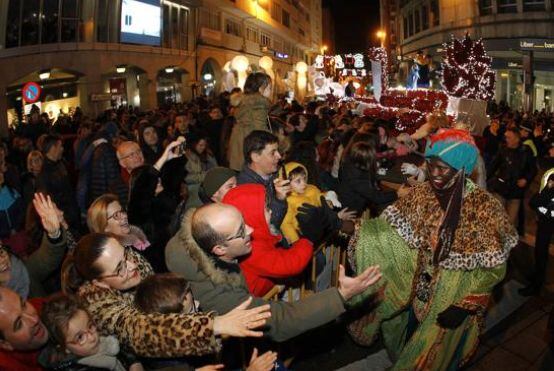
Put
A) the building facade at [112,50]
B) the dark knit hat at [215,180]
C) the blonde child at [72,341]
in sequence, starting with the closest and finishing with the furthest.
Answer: the blonde child at [72,341], the dark knit hat at [215,180], the building facade at [112,50]

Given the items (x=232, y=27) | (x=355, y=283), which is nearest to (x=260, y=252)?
(x=355, y=283)

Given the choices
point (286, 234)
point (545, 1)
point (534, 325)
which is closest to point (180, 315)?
point (286, 234)

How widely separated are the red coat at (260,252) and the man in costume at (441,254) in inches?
30.2

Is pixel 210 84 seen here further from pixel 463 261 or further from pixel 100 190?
pixel 463 261

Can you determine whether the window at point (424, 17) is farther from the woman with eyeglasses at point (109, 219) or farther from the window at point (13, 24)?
the woman with eyeglasses at point (109, 219)

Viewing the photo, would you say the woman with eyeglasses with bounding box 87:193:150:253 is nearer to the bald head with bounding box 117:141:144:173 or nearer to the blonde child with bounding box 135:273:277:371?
the blonde child with bounding box 135:273:277:371

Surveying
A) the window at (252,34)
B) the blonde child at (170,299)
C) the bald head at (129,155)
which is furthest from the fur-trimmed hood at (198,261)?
the window at (252,34)

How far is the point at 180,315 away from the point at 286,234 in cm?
215

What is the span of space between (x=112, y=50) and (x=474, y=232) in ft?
83.3

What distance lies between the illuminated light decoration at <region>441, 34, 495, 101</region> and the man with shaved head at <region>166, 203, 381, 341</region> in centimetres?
1480

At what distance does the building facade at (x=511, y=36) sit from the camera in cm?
2589

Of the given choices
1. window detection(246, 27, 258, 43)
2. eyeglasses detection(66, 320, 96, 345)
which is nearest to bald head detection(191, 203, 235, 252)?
eyeglasses detection(66, 320, 96, 345)

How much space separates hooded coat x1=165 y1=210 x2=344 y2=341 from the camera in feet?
7.98

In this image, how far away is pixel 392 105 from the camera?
58.4ft
